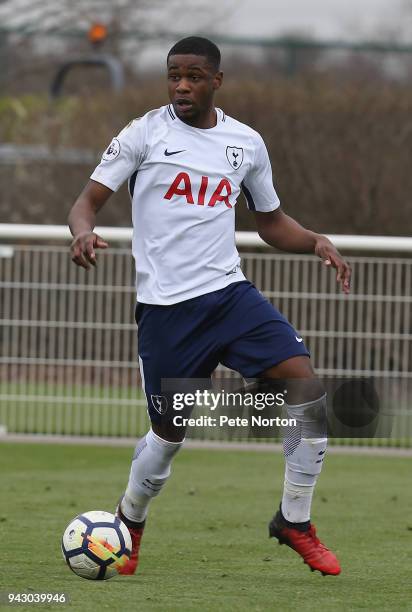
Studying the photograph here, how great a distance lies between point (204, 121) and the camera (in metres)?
6.27

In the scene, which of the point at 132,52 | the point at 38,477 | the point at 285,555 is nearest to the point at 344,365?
the point at 38,477

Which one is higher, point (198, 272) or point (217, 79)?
point (217, 79)

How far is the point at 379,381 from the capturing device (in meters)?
11.3

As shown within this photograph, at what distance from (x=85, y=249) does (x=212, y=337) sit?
85cm

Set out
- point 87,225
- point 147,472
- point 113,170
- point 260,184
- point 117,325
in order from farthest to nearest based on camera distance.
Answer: point 117,325 < point 260,184 < point 147,472 < point 113,170 < point 87,225

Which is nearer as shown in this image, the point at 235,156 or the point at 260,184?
the point at 235,156

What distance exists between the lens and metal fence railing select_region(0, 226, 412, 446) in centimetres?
1130

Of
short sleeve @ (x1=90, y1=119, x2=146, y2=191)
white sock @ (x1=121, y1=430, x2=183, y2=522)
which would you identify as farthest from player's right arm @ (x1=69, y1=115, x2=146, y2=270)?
white sock @ (x1=121, y1=430, x2=183, y2=522)

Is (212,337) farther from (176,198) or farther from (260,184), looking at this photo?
(260,184)

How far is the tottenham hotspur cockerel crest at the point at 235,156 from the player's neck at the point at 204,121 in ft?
0.44

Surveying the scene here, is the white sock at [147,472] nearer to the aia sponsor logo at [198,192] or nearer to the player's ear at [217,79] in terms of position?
the aia sponsor logo at [198,192]

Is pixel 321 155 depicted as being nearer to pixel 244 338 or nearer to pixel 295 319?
pixel 295 319

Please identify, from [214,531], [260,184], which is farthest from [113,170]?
[214,531]

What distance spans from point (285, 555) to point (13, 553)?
126 cm
